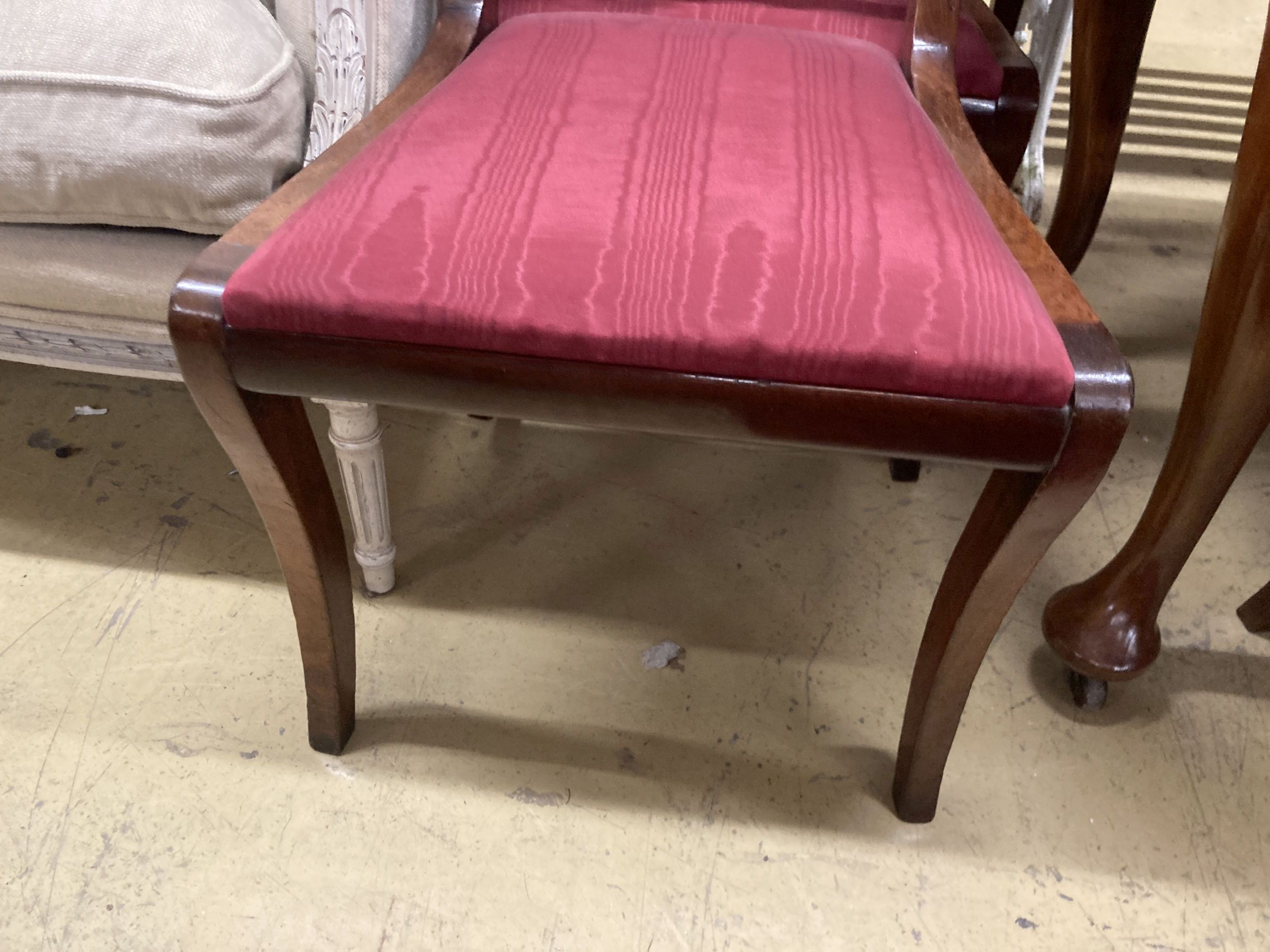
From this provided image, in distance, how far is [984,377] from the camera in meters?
0.46

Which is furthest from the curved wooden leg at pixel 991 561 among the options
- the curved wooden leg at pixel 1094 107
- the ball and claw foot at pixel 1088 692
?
the curved wooden leg at pixel 1094 107

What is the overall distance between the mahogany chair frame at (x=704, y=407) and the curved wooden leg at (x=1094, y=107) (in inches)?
25.7

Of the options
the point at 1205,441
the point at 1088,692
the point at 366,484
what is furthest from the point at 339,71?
the point at 1088,692

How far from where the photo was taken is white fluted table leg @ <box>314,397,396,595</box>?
77 centimetres

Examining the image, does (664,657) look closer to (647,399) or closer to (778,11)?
(647,399)

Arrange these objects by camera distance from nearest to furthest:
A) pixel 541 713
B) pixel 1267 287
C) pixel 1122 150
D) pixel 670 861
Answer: pixel 1267 287 → pixel 670 861 → pixel 541 713 → pixel 1122 150

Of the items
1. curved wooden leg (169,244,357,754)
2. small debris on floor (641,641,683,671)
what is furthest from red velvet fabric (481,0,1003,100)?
small debris on floor (641,641,683,671)

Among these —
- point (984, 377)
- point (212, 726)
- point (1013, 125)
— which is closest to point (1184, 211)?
point (1013, 125)

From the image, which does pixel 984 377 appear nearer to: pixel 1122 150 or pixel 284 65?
pixel 284 65

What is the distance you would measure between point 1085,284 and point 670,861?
1.23 m

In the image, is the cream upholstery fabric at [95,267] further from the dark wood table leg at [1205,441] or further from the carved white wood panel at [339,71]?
the dark wood table leg at [1205,441]

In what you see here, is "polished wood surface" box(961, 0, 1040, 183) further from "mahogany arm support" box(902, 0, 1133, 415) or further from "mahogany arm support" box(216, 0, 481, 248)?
"mahogany arm support" box(216, 0, 481, 248)

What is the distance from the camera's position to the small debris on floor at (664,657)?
0.88 m

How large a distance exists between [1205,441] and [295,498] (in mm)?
678
